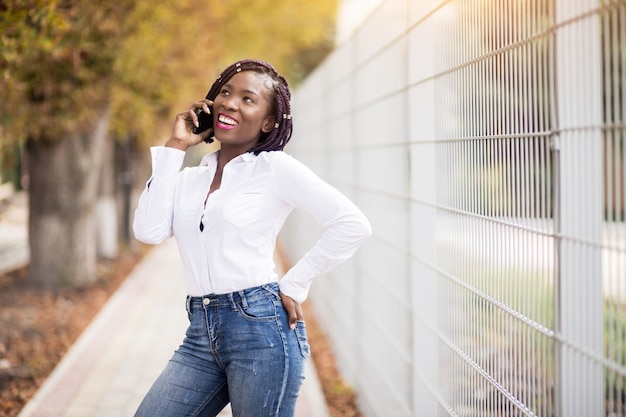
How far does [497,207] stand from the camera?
9.60 feet

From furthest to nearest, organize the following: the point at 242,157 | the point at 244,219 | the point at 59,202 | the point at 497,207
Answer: the point at 59,202 → the point at 242,157 → the point at 244,219 → the point at 497,207

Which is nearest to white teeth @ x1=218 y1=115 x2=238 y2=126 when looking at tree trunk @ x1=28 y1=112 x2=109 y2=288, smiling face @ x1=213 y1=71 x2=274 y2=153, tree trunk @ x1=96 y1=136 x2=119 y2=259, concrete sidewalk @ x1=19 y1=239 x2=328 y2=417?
smiling face @ x1=213 y1=71 x2=274 y2=153

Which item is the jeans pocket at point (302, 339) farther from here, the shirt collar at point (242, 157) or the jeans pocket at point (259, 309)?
the shirt collar at point (242, 157)

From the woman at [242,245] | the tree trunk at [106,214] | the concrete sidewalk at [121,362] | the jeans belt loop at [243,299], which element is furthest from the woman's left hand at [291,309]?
the tree trunk at [106,214]

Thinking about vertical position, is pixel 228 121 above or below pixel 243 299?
above

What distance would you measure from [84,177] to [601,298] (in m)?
10.2

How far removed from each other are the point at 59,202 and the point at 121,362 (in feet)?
15.3

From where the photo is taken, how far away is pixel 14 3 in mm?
5656

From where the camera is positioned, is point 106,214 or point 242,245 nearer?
point 242,245

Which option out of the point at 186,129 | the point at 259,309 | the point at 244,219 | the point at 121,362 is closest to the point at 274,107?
the point at 186,129

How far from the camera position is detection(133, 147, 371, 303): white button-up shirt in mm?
3035

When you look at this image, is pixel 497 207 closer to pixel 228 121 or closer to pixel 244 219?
pixel 244 219

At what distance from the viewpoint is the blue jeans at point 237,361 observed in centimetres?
296

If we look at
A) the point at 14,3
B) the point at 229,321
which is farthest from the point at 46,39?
the point at 229,321
